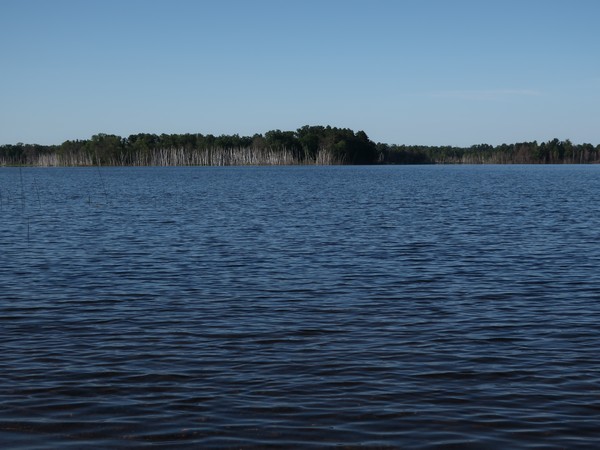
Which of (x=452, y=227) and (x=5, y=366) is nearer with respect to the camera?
(x=5, y=366)

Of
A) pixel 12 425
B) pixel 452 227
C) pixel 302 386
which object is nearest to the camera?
pixel 12 425

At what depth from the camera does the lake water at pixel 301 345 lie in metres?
10.9

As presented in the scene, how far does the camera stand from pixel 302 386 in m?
12.7

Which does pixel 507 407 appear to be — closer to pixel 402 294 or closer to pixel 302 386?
pixel 302 386

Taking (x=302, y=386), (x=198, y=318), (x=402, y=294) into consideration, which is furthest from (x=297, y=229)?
(x=302, y=386)

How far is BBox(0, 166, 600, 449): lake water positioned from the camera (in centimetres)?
1091

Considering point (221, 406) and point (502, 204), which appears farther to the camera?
point (502, 204)

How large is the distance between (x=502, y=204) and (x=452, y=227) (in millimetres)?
23474

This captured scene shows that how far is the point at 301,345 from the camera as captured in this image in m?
15.4

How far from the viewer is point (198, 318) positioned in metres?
17.9

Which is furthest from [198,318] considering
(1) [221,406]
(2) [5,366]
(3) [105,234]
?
(3) [105,234]

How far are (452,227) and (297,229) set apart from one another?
8.26 m

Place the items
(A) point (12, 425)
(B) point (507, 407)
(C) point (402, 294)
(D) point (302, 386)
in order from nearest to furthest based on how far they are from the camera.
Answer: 1. (A) point (12, 425)
2. (B) point (507, 407)
3. (D) point (302, 386)
4. (C) point (402, 294)

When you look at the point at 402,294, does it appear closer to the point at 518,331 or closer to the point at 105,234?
the point at 518,331
